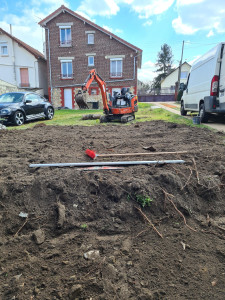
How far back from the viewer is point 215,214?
2695mm

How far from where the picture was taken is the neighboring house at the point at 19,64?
85.8 ft

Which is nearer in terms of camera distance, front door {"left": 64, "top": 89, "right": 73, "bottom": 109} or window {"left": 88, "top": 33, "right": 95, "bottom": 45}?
window {"left": 88, "top": 33, "right": 95, "bottom": 45}

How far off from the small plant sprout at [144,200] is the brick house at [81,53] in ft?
76.2

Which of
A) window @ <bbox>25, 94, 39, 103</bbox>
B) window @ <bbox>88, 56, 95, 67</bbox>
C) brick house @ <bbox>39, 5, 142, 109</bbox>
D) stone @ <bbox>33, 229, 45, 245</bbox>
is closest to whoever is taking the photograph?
stone @ <bbox>33, 229, 45, 245</bbox>

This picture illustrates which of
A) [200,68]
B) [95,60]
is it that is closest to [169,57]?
[95,60]

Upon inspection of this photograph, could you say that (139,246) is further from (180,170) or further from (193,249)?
(180,170)

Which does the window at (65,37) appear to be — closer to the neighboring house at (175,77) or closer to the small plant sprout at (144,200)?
the small plant sprout at (144,200)

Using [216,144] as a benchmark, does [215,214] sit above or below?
below

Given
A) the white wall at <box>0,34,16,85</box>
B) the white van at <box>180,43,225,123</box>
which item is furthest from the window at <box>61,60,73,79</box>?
the white van at <box>180,43,225,123</box>

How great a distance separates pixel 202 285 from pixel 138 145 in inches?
139

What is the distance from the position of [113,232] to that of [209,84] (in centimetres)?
780

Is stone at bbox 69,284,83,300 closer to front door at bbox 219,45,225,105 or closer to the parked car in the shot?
front door at bbox 219,45,225,105

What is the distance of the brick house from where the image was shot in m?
23.9

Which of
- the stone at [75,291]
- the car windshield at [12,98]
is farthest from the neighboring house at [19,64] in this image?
the stone at [75,291]
